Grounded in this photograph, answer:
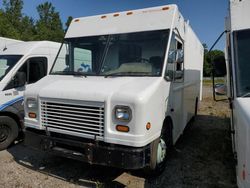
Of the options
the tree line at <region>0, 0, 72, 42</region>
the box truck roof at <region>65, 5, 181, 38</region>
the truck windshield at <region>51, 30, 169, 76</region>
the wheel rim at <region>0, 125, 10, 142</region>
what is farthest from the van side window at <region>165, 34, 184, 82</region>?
the tree line at <region>0, 0, 72, 42</region>

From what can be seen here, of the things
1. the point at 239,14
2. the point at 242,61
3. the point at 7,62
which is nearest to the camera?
the point at 242,61

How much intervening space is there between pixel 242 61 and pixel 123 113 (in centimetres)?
182

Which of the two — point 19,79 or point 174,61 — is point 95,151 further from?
point 19,79

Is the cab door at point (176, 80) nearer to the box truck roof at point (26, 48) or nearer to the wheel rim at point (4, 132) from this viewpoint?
the box truck roof at point (26, 48)

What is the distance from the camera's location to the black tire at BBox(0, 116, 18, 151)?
589 centimetres

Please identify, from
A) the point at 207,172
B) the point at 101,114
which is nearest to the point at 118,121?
the point at 101,114

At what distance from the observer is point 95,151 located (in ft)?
11.9

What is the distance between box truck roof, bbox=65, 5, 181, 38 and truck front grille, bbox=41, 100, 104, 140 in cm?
185

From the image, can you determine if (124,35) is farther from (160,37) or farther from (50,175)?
(50,175)

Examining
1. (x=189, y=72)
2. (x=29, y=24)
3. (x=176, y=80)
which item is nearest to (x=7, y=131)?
(x=176, y=80)

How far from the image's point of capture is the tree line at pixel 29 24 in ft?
90.5

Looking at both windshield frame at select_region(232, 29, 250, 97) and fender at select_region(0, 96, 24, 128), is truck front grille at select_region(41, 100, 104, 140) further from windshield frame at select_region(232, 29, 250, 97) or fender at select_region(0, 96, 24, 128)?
fender at select_region(0, 96, 24, 128)

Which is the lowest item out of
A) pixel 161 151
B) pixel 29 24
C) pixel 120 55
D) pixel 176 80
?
pixel 161 151

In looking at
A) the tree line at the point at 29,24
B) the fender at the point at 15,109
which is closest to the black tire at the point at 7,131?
the fender at the point at 15,109
